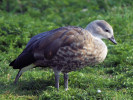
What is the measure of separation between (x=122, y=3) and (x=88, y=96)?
5.90 metres

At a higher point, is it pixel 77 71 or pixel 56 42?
pixel 56 42

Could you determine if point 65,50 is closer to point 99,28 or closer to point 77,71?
point 99,28

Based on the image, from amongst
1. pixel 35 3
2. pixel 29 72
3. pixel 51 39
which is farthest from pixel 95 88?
pixel 35 3

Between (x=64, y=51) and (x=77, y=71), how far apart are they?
1359 millimetres

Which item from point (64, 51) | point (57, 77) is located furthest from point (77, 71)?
point (64, 51)

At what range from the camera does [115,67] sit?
6.61 m

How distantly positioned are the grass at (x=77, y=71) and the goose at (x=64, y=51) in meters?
0.41

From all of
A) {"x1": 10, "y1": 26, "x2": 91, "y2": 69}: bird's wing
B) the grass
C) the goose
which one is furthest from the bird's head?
the grass

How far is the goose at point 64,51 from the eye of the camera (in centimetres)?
508

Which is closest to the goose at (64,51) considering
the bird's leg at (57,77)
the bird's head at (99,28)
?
the bird's leg at (57,77)

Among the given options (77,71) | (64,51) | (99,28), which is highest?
(99,28)

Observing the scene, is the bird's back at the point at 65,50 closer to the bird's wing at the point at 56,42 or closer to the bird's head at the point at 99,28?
the bird's wing at the point at 56,42

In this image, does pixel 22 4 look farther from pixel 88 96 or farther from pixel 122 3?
pixel 88 96

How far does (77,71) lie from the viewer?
6.32 m
